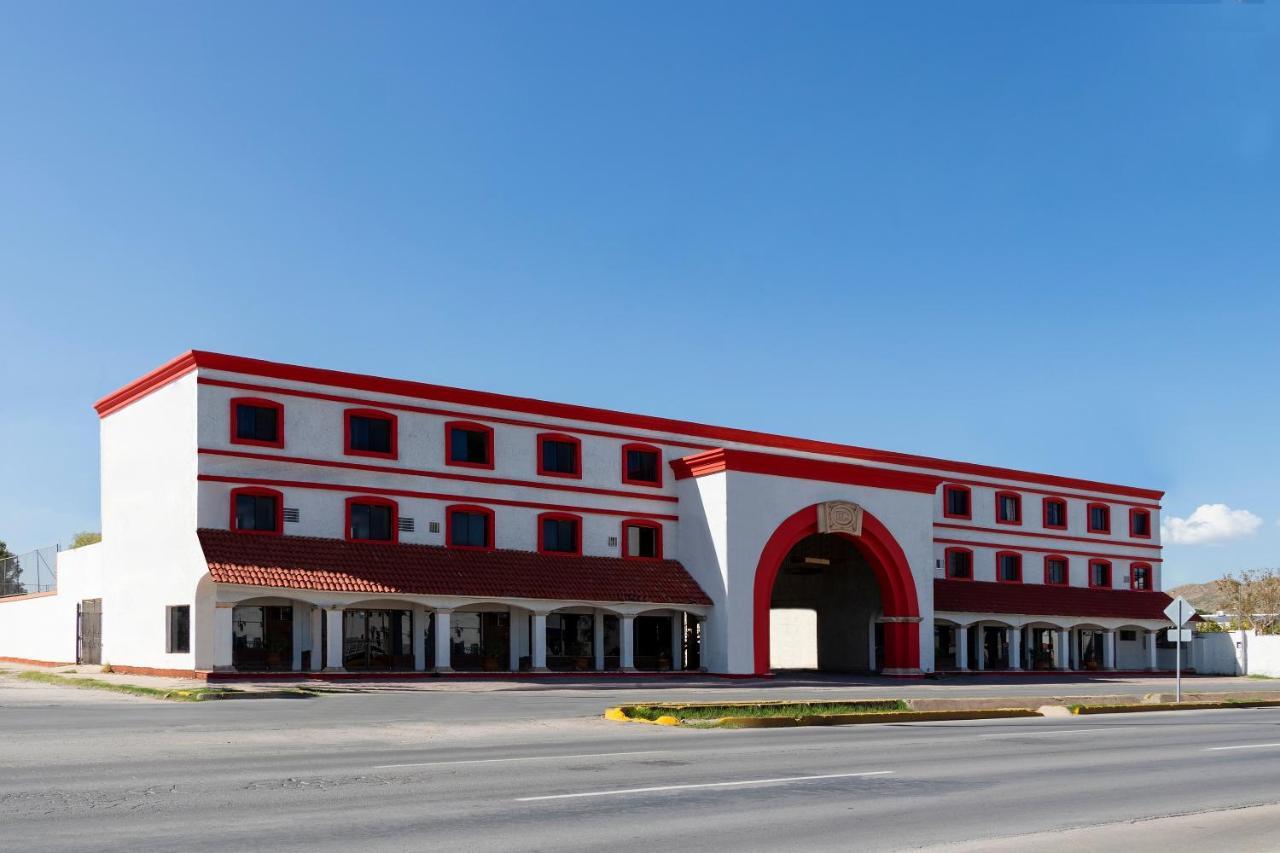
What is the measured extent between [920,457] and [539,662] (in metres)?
21.2

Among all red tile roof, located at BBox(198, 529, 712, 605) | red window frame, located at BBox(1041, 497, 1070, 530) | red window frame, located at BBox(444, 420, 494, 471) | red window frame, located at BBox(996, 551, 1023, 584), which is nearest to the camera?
red tile roof, located at BBox(198, 529, 712, 605)

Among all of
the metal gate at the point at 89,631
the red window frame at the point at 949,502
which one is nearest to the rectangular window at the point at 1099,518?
the red window frame at the point at 949,502

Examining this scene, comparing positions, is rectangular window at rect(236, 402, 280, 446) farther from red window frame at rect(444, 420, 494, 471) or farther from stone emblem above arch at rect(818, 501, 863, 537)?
stone emblem above arch at rect(818, 501, 863, 537)

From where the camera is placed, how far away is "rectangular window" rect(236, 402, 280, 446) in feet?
117

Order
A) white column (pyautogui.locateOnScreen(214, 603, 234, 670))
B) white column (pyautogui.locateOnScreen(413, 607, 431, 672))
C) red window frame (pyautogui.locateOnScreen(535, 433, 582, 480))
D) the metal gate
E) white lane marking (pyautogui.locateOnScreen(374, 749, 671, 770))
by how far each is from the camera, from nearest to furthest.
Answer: white lane marking (pyautogui.locateOnScreen(374, 749, 671, 770)) → white column (pyautogui.locateOnScreen(214, 603, 234, 670)) → white column (pyautogui.locateOnScreen(413, 607, 431, 672)) → the metal gate → red window frame (pyautogui.locateOnScreen(535, 433, 582, 480))

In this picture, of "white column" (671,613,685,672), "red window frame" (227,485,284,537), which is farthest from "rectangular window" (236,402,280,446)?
"white column" (671,613,685,672)

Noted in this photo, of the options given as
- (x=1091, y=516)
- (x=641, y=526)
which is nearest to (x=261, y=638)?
(x=641, y=526)

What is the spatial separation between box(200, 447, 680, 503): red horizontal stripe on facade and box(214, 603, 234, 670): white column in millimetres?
4390

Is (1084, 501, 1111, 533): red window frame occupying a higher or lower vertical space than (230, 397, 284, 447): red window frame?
lower

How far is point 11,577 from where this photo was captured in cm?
5472

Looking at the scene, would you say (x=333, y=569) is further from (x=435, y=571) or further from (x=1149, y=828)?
(x=1149, y=828)

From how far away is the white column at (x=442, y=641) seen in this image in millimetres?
37812

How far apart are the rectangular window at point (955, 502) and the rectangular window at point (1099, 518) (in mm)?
9388

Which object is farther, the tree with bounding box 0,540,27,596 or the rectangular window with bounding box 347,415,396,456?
the tree with bounding box 0,540,27,596
